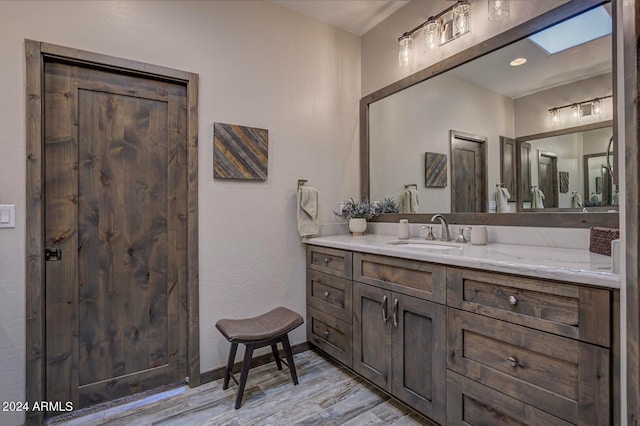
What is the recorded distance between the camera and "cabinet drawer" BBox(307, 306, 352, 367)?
2.06m

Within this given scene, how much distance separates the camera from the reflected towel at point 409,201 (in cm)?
243

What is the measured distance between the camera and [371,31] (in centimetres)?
→ 272

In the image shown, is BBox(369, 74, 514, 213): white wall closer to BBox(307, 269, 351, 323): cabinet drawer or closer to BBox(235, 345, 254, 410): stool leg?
BBox(307, 269, 351, 323): cabinet drawer

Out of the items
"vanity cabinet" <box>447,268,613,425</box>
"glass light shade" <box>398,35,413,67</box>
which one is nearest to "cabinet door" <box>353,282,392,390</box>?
"vanity cabinet" <box>447,268,613,425</box>

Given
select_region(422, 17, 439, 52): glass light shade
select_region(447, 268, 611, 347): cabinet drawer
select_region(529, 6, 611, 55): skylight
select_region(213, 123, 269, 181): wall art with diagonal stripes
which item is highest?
select_region(422, 17, 439, 52): glass light shade

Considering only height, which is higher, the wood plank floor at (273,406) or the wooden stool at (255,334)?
the wooden stool at (255,334)

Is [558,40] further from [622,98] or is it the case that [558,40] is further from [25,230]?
[25,230]

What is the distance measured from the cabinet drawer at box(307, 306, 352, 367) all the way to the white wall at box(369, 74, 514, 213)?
106 cm

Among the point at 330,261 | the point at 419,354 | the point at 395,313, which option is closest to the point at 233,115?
the point at 330,261

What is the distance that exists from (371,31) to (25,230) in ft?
9.25

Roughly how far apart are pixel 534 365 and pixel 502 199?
1031mm

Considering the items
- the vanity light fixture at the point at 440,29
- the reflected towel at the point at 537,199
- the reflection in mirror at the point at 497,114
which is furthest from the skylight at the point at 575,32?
the reflected towel at the point at 537,199

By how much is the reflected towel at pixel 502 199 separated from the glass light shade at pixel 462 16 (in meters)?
1.04

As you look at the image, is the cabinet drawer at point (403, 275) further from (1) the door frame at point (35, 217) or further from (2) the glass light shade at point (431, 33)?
(1) the door frame at point (35, 217)
